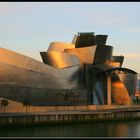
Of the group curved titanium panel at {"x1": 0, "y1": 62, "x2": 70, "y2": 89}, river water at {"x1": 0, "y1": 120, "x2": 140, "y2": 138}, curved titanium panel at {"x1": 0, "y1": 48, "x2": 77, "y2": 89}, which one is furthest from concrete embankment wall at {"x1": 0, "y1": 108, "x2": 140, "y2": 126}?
curved titanium panel at {"x1": 0, "y1": 48, "x2": 77, "y2": 89}

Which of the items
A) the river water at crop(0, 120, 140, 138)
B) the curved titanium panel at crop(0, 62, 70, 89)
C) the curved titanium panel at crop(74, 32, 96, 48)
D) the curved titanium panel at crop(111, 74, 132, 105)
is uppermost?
→ the curved titanium panel at crop(74, 32, 96, 48)

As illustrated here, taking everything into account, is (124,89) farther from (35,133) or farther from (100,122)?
(35,133)

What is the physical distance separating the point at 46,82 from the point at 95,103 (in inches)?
404

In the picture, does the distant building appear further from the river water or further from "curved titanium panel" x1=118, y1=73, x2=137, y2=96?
the river water

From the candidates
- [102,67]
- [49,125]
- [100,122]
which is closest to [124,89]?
[102,67]

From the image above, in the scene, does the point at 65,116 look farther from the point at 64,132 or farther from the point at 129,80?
the point at 129,80

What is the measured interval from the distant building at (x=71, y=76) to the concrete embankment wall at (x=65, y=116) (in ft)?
13.9

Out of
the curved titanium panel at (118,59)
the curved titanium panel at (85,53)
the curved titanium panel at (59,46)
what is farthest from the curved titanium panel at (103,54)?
the curved titanium panel at (118,59)

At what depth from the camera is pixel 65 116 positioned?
1689 inches

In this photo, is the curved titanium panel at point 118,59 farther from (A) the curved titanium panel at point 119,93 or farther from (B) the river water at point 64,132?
(B) the river water at point 64,132

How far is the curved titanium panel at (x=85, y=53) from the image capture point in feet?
176

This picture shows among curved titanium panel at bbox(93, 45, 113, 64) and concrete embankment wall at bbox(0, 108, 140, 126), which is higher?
curved titanium panel at bbox(93, 45, 113, 64)

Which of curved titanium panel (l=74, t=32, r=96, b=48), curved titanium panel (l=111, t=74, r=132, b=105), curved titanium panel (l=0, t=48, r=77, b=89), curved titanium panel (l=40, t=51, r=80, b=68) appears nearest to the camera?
curved titanium panel (l=0, t=48, r=77, b=89)

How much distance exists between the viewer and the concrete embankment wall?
38.2 m
